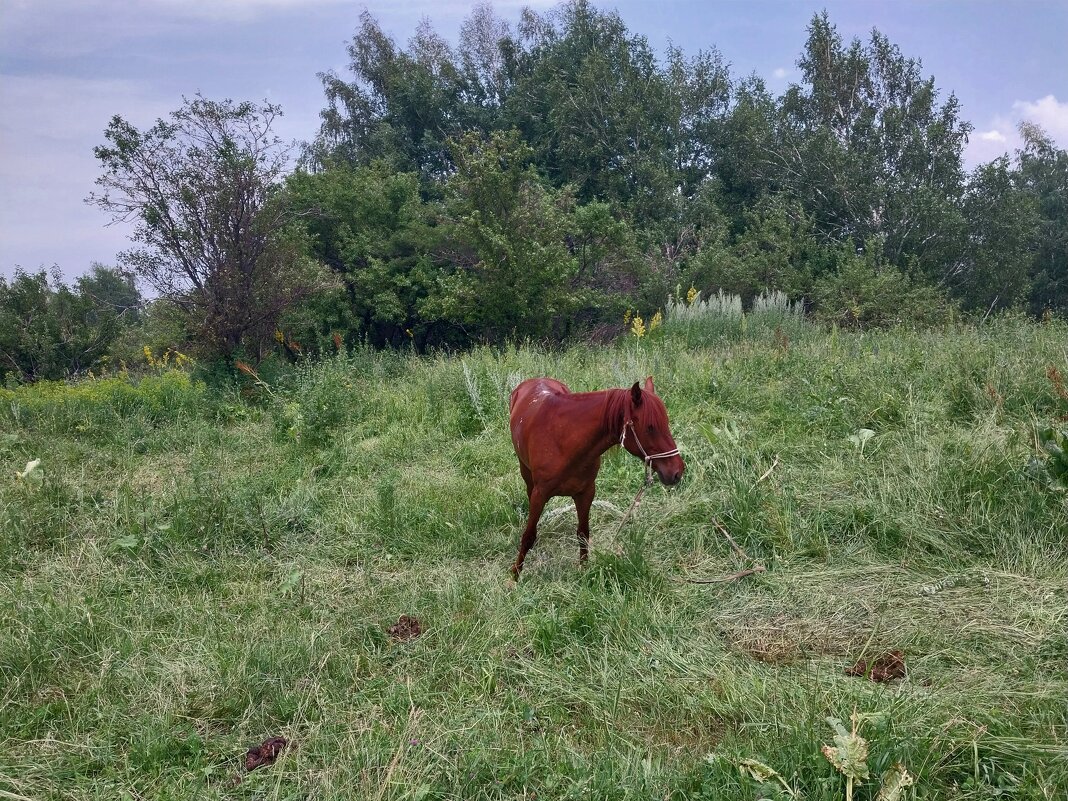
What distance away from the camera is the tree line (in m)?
9.93

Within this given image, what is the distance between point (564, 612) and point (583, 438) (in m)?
0.90

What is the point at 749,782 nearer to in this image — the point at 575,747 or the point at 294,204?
the point at 575,747

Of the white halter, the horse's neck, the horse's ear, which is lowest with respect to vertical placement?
the white halter

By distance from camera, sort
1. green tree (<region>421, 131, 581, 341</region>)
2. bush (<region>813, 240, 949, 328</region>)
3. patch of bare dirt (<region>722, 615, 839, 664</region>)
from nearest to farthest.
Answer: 1. patch of bare dirt (<region>722, 615, 839, 664</region>)
2. green tree (<region>421, 131, 581, 341</region>)
3. bush (<region>813, 240, 949, 328</region>)

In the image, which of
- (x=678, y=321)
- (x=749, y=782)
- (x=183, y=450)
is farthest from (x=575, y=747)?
(x=678, y=321)

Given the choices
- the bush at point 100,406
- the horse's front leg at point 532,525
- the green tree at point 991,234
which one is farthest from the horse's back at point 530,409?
the green tree at point 991,234

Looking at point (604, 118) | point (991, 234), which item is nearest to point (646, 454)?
point (604, 118)

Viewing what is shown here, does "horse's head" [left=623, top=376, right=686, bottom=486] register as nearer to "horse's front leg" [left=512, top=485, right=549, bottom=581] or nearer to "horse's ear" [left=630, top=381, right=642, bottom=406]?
"horse's ear" [left=630, top=381, right=642, bottom=406]

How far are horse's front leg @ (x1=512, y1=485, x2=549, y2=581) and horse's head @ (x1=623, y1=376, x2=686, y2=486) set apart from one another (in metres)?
0.68

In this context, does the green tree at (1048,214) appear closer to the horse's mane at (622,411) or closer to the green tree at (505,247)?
the green tree at (505,247)

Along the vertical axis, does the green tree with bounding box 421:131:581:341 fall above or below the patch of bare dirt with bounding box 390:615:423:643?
above

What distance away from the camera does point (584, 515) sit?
3.84 m

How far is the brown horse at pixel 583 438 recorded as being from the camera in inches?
130

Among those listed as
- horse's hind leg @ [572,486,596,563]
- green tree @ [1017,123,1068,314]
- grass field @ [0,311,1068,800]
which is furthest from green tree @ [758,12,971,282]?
horse's hind leg @ [572,486,596,563]
